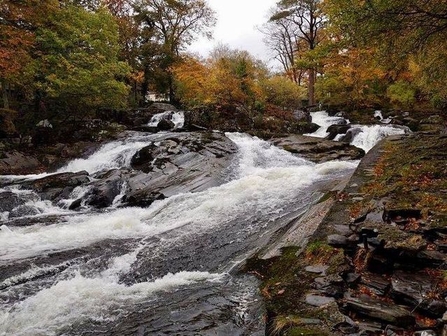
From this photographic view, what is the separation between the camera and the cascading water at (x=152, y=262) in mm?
4395

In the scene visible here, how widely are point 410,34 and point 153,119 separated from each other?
17.5 metres

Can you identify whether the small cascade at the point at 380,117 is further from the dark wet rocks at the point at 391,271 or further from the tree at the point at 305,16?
the dark wet rocks at the point at 391,271

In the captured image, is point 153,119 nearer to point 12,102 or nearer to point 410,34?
point 12,102

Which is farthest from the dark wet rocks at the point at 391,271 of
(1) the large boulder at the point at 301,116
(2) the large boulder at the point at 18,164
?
(1) the large boulder at the point at 301,116

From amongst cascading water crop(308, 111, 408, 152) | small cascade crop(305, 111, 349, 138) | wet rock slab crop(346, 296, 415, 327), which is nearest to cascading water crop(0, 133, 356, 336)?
wet rock slab crop(346, 296, 415, 327)

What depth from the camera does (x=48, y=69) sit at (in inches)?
622

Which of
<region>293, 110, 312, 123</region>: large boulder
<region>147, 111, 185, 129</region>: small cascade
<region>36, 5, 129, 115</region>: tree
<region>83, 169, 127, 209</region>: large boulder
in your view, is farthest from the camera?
<region>293, 110, 312, 123</region>: large boulder

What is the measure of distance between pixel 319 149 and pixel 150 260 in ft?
35.4

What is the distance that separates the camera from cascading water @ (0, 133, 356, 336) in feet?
14.4

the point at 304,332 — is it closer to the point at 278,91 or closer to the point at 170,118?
the point at 170,118

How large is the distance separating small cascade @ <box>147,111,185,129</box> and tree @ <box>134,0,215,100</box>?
640cm

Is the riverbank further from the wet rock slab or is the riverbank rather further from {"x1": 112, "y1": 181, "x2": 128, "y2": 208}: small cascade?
{"x1": 112, "y1": 181, "x2": 128, "y2": 208}: small cascade

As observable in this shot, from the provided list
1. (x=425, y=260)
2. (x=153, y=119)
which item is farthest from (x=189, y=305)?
(x=153, y=119)

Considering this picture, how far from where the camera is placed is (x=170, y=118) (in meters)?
22.3
